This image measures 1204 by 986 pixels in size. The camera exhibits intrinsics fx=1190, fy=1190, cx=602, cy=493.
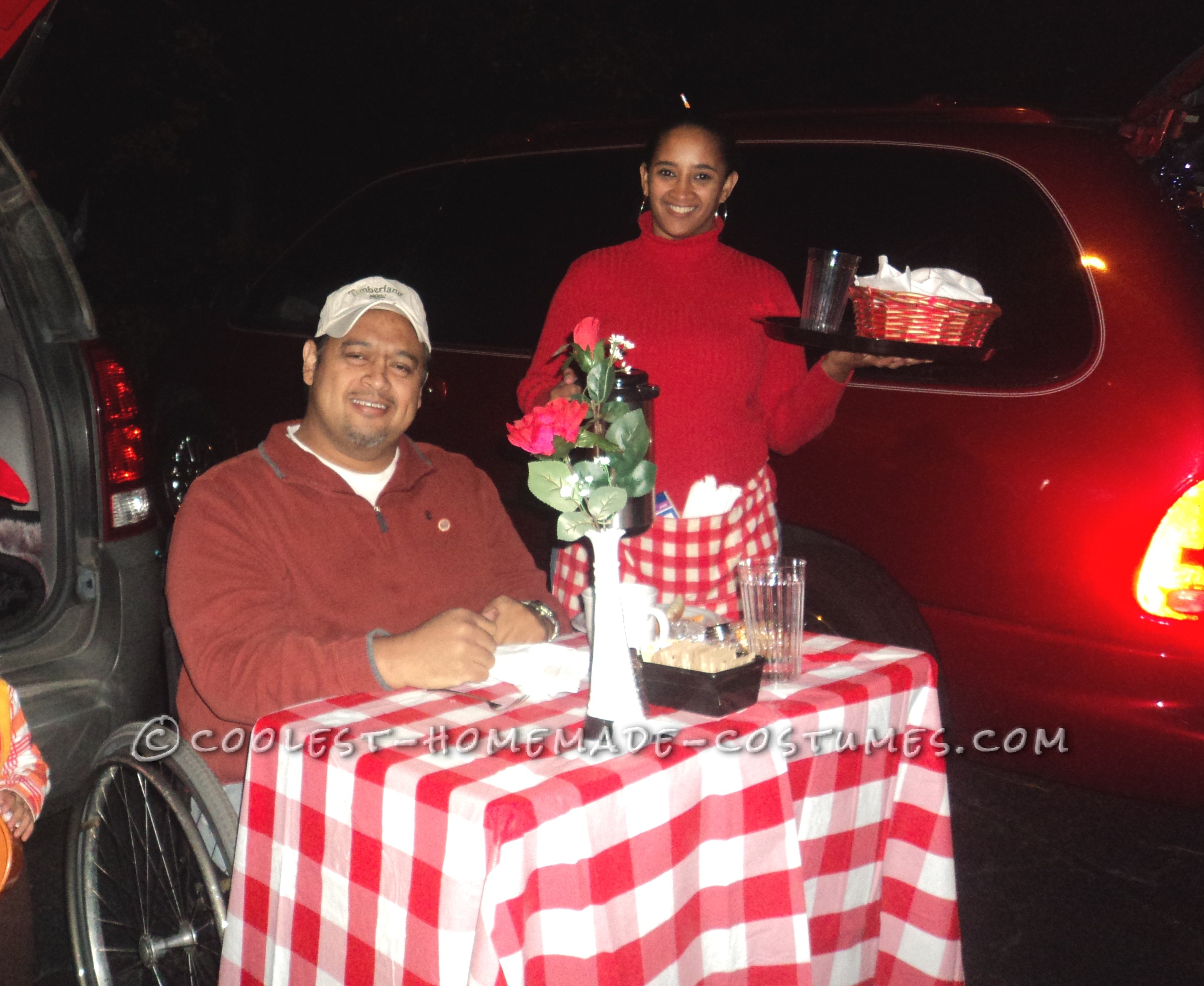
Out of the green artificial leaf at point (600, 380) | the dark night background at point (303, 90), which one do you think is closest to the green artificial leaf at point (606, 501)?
the green artificial leaf at point (600, 380)

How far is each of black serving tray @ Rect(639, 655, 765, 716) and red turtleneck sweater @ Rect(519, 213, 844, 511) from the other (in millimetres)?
924

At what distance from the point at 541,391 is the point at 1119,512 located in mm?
1348

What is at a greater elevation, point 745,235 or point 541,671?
point 745,235

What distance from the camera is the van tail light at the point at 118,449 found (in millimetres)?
2844

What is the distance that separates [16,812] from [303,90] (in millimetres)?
12262

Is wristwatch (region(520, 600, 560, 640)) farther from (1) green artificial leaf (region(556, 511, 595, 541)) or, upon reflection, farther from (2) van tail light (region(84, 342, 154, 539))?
(2) van tail light (region(84, 342, 154, 539))

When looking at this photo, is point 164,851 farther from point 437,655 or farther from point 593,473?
point 593,473

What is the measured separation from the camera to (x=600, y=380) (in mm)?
1823

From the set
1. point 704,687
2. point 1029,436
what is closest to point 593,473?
point 704,687

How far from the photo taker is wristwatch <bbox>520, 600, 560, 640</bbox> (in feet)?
8.09

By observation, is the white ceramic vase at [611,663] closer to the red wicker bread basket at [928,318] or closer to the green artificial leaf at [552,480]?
the green artificial leaf at [552,480]

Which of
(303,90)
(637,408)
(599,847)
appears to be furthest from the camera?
(303,90)

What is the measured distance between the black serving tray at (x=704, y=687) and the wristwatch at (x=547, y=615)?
526 mm

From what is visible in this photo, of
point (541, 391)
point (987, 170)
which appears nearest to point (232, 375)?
point (541, 391)
